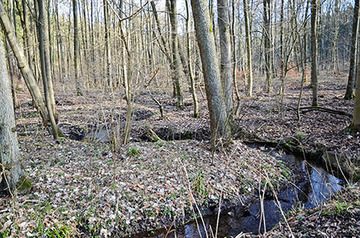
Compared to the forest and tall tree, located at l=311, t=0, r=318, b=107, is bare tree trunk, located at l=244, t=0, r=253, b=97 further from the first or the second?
the forest

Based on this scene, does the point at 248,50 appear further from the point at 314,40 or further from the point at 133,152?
the point at 133,152

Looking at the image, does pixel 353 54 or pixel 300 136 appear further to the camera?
pixel 353 54

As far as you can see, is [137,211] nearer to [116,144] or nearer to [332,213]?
[116,144]

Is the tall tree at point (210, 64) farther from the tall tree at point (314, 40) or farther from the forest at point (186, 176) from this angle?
the tall tree at point (314, 40)

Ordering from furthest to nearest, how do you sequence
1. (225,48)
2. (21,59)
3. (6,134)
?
(225,48)
(21,59)
(6,134)

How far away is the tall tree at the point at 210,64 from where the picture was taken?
19.8ft

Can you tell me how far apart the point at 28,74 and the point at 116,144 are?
2.72 m

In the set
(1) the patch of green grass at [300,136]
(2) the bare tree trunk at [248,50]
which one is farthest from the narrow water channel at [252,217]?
(2) the bare tree trunk at [248,50]

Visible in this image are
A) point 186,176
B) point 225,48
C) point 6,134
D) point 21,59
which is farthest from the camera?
point 225,48

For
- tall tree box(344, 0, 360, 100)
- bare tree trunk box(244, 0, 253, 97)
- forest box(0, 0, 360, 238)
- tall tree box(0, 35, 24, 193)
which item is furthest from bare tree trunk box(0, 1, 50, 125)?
tall tree box(344, 0, 360, 100)

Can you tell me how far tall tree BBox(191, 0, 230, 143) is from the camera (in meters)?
6.04

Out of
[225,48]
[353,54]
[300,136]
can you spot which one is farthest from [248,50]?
[300,136]

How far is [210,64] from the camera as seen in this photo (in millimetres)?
6168

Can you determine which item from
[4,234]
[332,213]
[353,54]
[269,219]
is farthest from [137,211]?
[353,54]
